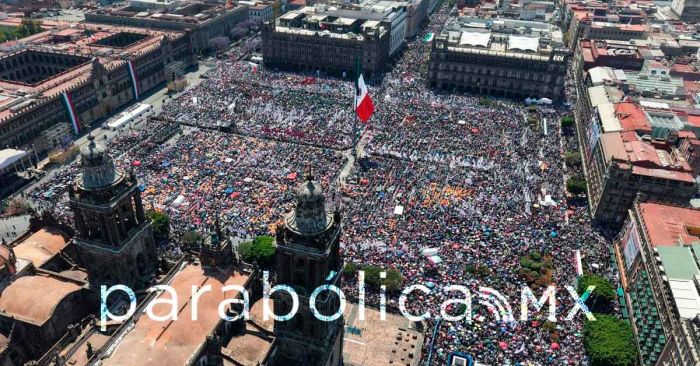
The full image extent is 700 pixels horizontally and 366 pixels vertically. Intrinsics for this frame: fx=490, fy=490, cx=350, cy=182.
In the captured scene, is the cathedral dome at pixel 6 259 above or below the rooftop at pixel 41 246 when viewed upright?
above

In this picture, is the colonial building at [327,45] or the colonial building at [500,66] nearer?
the colonial building at [500,66]

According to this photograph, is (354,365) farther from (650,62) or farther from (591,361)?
(650,62)

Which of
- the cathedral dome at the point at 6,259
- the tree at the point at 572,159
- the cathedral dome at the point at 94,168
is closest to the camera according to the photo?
the cathedral dome at the point at 94,168

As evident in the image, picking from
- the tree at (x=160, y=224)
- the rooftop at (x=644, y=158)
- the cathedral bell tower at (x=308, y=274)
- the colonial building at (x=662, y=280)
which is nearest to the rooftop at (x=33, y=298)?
the cathedral bell tower at (x=308, y=274)

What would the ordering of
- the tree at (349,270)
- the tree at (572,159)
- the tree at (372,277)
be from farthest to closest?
the tree at (572,159) → the tree at (349,270) → the tree at (372,277)

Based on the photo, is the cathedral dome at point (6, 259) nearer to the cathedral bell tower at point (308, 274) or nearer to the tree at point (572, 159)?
the cathedral bell tower at point (308, 274)

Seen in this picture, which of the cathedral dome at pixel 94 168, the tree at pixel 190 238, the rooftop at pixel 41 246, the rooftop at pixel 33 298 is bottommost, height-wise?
the tree at pixel 190 238

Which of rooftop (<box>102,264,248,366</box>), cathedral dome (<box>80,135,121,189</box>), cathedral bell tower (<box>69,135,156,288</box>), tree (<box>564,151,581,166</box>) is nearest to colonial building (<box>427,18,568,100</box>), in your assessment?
tree (<box>564,151,581,166</box>)
